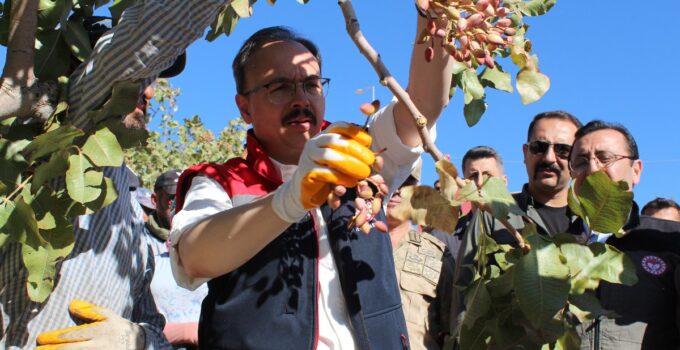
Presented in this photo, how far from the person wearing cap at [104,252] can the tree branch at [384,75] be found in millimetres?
410

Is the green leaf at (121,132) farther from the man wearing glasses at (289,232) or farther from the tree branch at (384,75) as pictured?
the tree branch at (384,75)

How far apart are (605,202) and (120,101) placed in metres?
1.15

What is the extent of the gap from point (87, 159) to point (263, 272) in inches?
20.1

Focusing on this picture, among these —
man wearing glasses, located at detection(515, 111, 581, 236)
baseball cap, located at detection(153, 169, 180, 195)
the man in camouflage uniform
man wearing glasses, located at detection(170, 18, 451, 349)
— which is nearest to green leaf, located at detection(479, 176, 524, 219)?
man wearing glasses, located at detection(170, 18, 451, 349)

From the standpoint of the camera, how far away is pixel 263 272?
2.00 metres

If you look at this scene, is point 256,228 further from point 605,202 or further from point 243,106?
point 605,202

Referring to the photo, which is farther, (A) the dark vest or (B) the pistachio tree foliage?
(B) the pistachio tree foliage

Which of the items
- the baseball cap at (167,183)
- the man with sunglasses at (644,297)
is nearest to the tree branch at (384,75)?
the man with sunglasses at (644,297)

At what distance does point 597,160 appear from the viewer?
313cm

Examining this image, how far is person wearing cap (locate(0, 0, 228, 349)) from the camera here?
1962mm

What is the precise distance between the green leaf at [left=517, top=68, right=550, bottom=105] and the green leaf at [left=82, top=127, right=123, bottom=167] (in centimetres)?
91

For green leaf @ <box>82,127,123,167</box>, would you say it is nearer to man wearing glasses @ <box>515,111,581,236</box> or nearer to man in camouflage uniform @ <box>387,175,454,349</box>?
man in camouflage uniform @ <box>387,175,454,349</box>

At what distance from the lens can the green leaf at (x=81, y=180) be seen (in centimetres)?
177

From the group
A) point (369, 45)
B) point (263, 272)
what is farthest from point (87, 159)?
point (369, 45)
